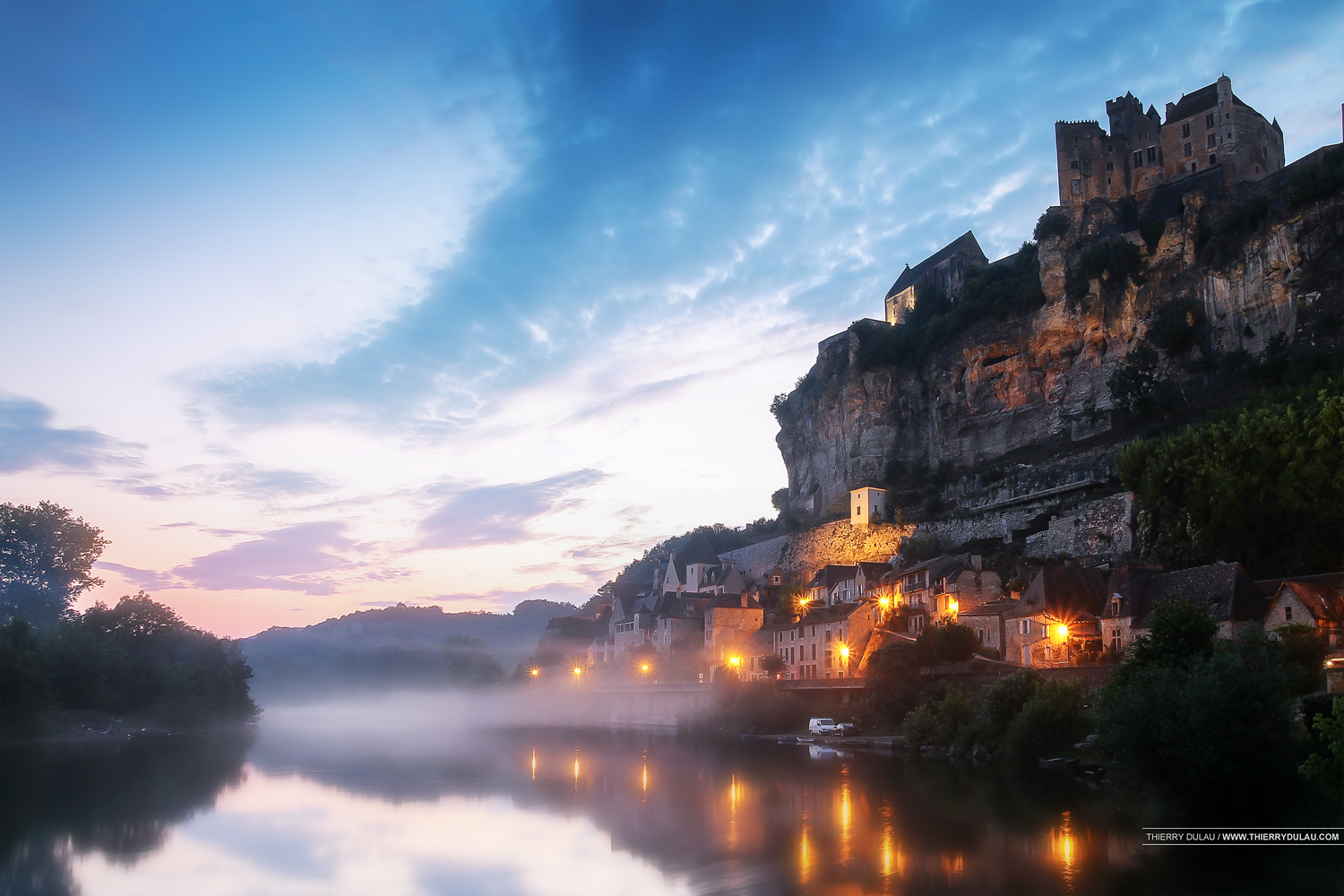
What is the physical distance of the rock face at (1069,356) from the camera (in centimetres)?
4975

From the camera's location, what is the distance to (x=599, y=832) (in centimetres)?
2569

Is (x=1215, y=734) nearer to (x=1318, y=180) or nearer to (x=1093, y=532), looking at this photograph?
(x=1093, y=532)

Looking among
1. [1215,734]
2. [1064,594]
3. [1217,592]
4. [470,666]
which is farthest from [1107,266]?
[470,666]

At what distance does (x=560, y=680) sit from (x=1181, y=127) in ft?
208

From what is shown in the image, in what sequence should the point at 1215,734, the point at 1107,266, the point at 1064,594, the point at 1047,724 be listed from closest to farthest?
the point at 1215,734 → the point at 1047,724 → the point at 1064,594 → the point at 1107,266

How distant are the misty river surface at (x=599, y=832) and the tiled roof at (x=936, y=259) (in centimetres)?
5720

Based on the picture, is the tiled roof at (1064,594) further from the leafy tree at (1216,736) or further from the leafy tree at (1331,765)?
the leafy tree at (1331,765)

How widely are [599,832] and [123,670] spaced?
166 ft

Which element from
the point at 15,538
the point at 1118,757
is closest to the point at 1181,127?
the point at 1118,757

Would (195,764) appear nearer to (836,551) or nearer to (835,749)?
(835,749)

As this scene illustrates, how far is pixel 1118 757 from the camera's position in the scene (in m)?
21.5

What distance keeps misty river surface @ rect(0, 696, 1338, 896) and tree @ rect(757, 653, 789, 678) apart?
45.7ft

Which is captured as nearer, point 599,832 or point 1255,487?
point 599,832

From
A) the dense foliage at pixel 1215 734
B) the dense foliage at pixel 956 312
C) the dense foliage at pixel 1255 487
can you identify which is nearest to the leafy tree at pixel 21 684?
the dense foliage at pixel 1215 734
